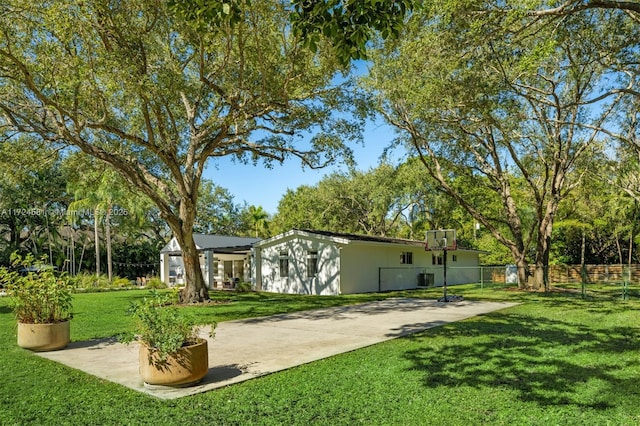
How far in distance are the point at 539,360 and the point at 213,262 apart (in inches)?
975

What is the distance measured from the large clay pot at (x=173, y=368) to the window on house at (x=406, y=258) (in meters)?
21.1

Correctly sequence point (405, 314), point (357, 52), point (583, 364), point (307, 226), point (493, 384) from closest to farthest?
point (357, 52)
point (493, 384)
point (583, 364)
point (405, 314)
point (307, 226)

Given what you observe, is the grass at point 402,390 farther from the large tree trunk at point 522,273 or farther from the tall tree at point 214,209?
the tall tree at point 214,209

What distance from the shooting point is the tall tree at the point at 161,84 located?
10.8 metres

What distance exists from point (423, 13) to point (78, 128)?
8.99 metres

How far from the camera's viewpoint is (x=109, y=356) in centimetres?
739

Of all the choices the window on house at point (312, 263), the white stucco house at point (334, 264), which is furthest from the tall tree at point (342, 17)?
the window on house at point (312, 263)

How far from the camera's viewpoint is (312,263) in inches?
897

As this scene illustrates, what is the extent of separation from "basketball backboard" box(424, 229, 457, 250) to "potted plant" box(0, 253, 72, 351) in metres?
12.1

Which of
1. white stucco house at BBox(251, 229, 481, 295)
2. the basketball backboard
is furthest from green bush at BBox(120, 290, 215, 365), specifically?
white stucco house at BBox(251, 229, 481, 295)

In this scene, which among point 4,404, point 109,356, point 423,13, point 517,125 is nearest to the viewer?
point 4,404

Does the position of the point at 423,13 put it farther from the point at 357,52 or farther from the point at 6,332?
the point at 6,332

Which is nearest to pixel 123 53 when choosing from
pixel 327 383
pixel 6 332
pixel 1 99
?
pixel 1 99

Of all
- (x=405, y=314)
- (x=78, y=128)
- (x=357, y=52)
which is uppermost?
(x=78, y=128)
